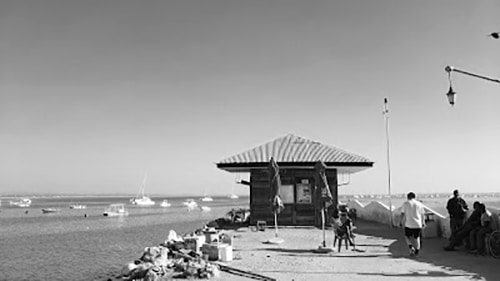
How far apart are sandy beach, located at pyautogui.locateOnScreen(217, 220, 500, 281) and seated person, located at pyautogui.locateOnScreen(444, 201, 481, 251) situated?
1.32ft

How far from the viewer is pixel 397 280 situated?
9039mm

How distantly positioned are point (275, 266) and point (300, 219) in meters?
10.8

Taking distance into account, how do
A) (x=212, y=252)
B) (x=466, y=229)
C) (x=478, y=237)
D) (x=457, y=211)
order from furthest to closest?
(x=457, y=211) < (x=466, y=229) < (x=478, y=237) < (x=212, y=252)

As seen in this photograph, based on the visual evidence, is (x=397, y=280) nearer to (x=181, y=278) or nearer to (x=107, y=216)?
(x=181, y=278)

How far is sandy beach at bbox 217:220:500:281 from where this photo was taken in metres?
9.61

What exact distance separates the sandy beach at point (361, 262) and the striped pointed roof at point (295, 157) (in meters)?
5.73

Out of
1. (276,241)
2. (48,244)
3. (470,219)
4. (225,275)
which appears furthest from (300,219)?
(48,244)

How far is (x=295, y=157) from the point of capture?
21875mm

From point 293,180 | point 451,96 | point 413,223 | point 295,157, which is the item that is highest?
point 451,96

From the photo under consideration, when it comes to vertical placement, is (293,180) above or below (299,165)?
below

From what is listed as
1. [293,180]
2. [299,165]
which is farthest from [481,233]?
[293,180]

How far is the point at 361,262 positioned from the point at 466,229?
405 cm

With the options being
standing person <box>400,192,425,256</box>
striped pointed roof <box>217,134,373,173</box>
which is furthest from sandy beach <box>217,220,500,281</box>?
striped pointed roof <box>217,134,373,173</box>

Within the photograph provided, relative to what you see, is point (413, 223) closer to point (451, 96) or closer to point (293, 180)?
point (451, 96)
